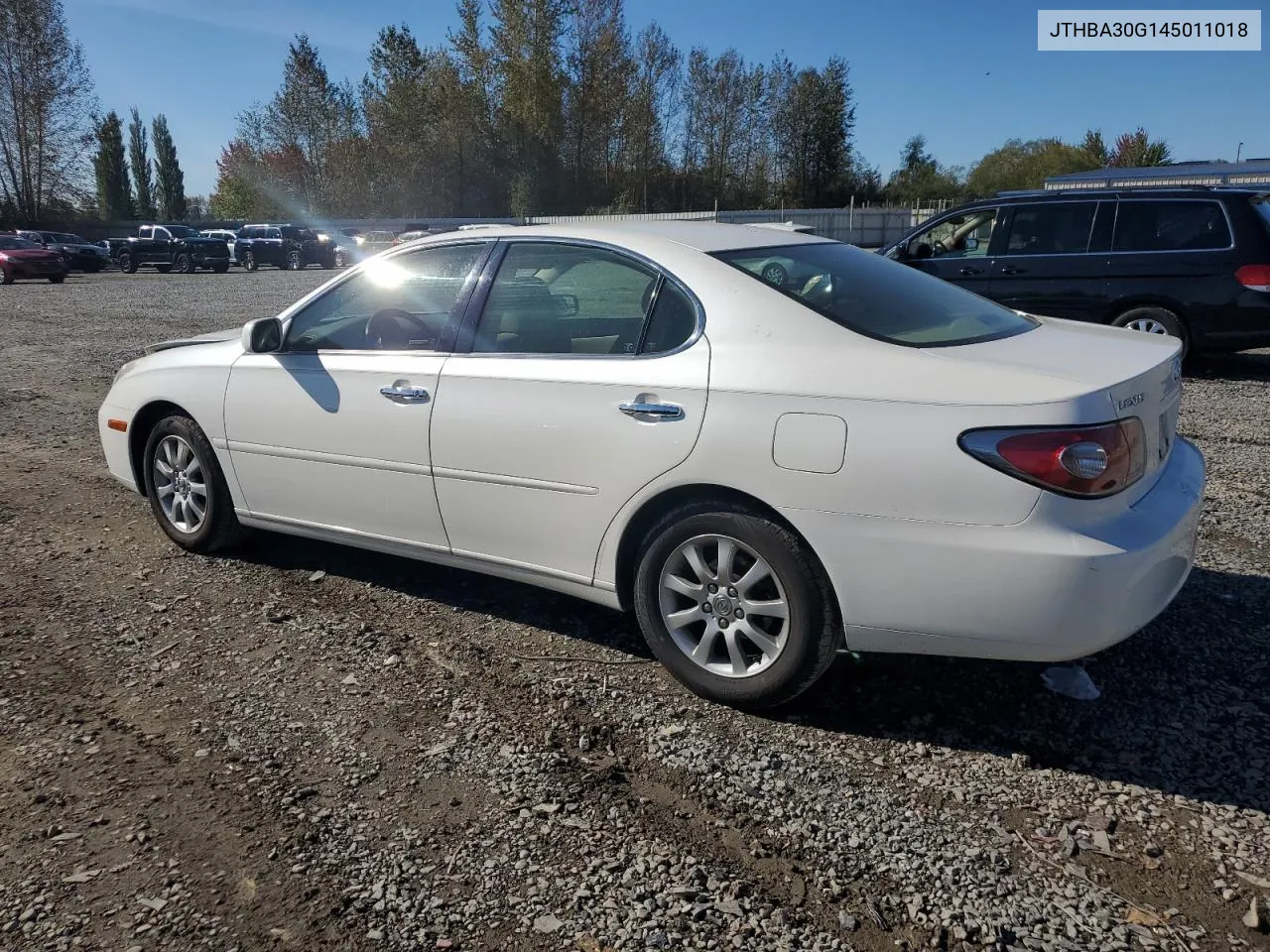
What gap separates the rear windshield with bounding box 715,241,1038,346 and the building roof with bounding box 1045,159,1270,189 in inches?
997

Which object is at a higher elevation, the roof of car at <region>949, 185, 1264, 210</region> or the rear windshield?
the roof of car at <region>949, 185, 1264, 210</region>

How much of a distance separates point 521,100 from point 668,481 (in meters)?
62.7

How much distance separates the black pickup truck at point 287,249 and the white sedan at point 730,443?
37890 millimetres

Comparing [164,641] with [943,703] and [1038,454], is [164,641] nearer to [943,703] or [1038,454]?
[943,703]

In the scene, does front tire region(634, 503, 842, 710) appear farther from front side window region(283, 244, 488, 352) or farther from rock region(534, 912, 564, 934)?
front side window region(283, 244, 488, 352)

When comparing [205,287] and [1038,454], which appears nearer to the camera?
[1038,454]

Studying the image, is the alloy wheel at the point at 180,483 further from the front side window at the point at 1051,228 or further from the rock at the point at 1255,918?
the front side window at the point at 1051,228

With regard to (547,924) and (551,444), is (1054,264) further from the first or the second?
(547,924)

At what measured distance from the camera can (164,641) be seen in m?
3.95

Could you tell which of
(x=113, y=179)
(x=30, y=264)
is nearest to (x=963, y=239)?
(x=30, y=264)

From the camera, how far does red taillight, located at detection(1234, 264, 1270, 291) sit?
341 inches

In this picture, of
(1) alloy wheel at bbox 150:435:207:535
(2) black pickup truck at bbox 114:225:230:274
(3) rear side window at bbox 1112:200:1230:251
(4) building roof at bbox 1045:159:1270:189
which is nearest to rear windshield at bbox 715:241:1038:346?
(1) alloy wheel at bbox 150:435:207:535

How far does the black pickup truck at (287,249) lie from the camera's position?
3984 centimetres

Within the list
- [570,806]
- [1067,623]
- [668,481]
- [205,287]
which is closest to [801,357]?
[668,481]
